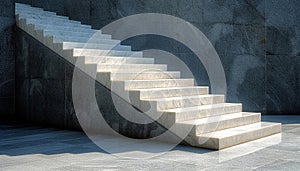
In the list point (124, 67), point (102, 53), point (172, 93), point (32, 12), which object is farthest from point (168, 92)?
point (32, 12)

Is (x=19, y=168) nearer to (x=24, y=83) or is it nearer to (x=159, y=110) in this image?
(x=159, y=110)

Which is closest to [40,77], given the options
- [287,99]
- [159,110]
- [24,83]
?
[24,83]

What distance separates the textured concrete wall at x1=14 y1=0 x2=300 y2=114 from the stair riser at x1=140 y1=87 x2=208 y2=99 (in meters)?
2.20

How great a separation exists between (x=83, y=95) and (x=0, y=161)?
2495 mm

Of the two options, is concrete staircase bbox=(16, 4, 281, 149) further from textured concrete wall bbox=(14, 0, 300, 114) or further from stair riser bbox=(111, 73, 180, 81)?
textured concrete wall bbox=(14, 0, 300, 114)

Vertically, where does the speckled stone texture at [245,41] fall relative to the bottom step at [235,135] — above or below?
above

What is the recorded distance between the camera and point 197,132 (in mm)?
5539

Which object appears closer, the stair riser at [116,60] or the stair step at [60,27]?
the stair riser at [116,60]

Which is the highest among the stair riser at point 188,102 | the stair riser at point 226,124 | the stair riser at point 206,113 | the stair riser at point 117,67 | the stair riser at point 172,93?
the stair riser at point 117,67

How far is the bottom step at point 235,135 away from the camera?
538 cm

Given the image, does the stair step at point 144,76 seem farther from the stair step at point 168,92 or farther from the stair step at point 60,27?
the stair step at point 60,27

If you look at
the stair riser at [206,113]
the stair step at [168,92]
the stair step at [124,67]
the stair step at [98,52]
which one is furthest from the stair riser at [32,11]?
the stair riser at [206,113]

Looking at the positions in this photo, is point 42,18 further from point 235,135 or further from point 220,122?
point 235,135

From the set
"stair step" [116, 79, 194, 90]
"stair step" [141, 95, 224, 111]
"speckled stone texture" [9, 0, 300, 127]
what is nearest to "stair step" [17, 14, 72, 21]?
"speckled stone texture" [9, 0, 300, 127]
